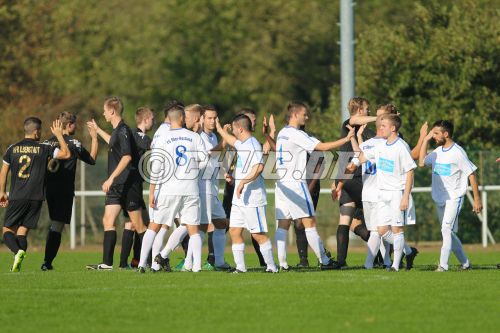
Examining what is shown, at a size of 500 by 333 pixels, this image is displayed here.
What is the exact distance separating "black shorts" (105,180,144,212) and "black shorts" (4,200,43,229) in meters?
1.01

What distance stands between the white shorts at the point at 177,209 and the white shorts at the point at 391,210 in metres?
2.36

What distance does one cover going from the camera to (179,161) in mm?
15000

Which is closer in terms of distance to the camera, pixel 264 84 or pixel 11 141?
pixel 11 141

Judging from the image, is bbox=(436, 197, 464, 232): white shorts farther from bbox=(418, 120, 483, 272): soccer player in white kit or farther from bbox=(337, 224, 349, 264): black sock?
bbox=(337, 224, 349, 264): black sock

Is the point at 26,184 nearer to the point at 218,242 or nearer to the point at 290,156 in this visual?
the point at 218,242

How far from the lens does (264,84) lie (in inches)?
1861

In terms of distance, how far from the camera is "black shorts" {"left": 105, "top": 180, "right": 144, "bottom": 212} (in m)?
16.4

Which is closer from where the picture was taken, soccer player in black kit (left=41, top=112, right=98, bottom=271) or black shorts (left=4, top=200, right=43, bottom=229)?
black shorts (left=4, top=200, right=43, bottom=229)

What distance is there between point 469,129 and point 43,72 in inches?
612

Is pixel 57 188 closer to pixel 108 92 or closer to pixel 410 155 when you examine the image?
pixel 410 155

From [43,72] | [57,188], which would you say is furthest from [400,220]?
[43,72]

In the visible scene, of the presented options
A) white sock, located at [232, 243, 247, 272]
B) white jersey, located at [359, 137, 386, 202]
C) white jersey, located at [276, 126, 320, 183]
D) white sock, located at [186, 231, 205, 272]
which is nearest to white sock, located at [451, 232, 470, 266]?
white jersey, located at [359, 137, 386, 202]

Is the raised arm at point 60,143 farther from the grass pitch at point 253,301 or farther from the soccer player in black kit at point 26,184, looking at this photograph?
the grass pitch at point 253,301

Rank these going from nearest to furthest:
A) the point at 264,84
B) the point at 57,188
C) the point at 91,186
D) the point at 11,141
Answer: the point at 57,188 → the point at 91,186 → the point at 11,141 → the point at 264,84
